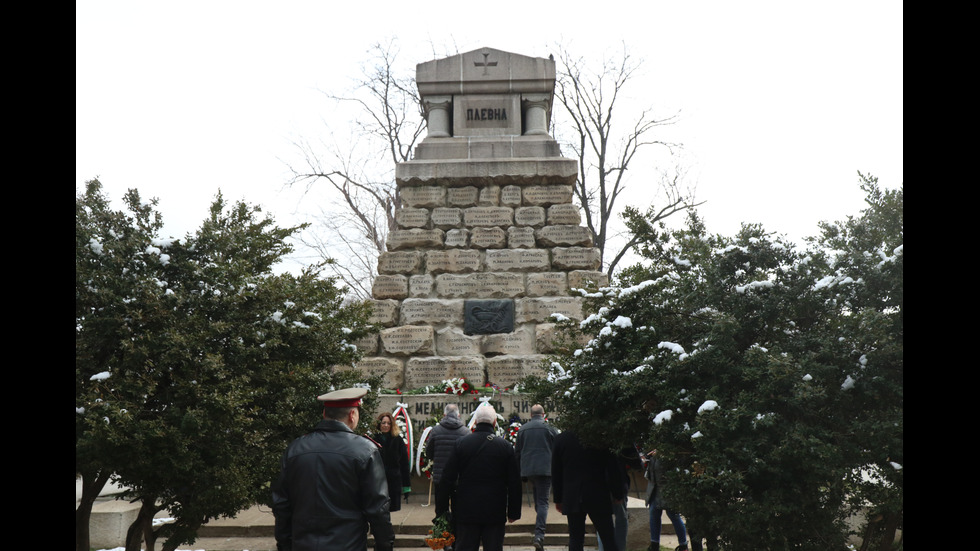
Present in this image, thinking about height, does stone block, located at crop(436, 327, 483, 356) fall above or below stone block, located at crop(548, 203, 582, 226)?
below

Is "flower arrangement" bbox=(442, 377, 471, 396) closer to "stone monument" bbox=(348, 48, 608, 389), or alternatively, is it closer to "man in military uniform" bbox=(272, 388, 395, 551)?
"stone monument" bbox=(348, 48, 608, 389)

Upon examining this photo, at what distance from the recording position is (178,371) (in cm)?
534

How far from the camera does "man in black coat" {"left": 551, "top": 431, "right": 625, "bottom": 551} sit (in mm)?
6672

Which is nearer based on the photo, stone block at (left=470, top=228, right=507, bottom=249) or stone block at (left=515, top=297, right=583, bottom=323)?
stone block at (left=515, top=297, right=583, bottom=323)

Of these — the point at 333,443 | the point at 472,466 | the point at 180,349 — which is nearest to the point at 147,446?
the point at 180,349

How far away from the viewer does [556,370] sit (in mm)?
6773

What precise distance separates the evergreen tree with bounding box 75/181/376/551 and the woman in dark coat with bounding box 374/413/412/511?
6.50ft

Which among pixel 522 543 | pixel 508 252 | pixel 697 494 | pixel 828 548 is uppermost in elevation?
pixel 508 252

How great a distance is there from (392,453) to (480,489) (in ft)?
8.52

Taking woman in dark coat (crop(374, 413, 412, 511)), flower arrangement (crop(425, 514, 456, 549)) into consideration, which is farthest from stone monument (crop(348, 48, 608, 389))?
flower arrangement (crop(425, 514, 456, 549))

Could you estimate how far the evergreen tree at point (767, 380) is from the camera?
14.5ft

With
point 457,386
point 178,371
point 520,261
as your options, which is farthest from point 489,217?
point 178,371

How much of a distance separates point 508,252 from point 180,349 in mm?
7674
